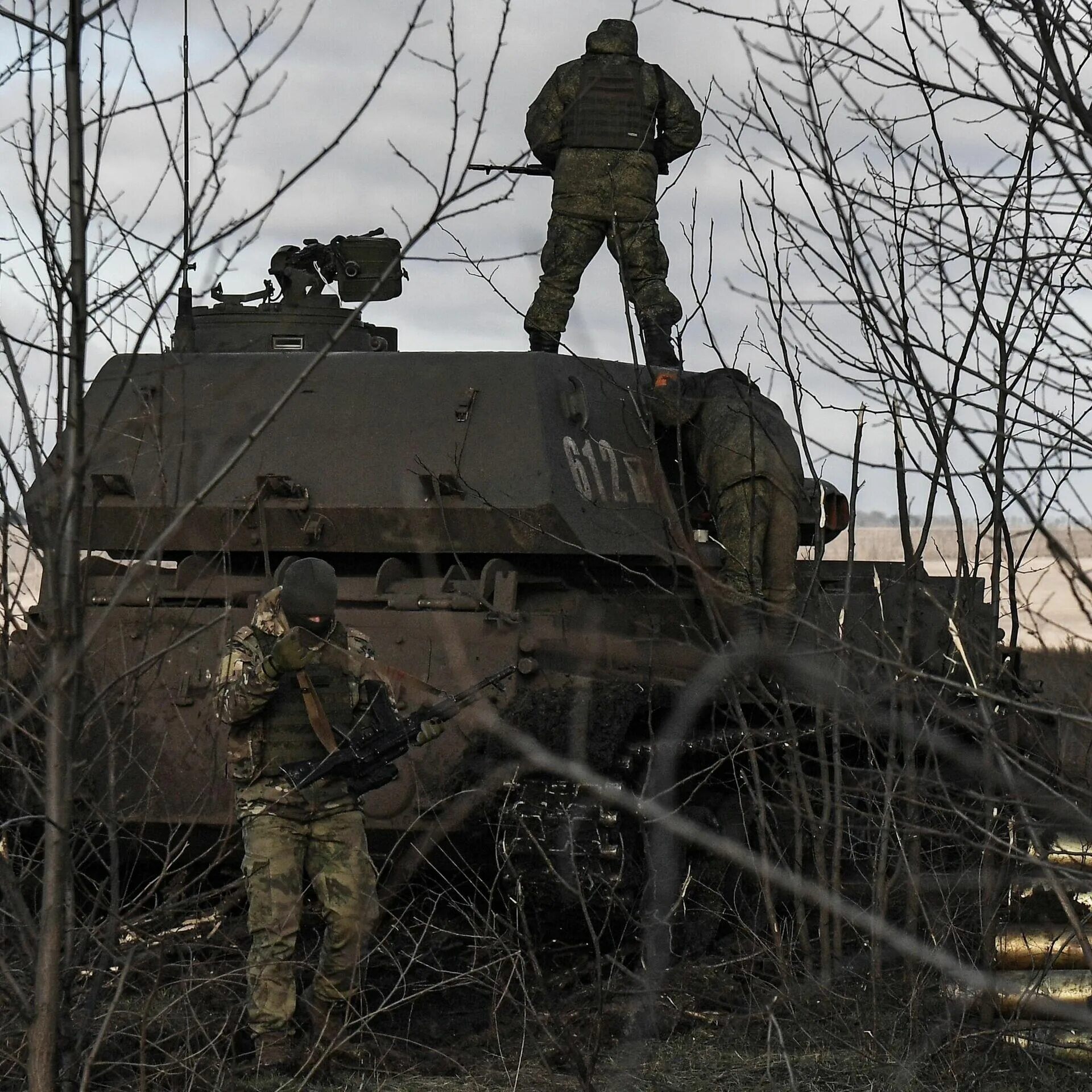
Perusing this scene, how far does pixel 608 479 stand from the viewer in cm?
758

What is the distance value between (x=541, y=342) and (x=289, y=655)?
9.80 ft

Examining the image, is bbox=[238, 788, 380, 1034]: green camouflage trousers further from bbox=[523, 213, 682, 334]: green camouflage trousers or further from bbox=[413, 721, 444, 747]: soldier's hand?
bbox=[523, 213, 682, 334]: green camouflage trousers

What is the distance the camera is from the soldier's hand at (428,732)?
6074 mm

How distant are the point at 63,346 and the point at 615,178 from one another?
5.49m

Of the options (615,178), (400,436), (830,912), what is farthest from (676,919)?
(615,178)

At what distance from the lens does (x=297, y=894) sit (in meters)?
6.02

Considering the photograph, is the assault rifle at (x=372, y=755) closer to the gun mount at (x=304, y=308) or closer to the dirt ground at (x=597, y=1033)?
the dirt ground at (x=597, y=1033)

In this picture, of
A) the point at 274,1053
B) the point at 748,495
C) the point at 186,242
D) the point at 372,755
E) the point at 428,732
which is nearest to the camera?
the point at 186,242

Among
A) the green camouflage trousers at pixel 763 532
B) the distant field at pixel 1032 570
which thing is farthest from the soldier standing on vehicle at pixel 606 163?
the distant field at pixel 1032 570

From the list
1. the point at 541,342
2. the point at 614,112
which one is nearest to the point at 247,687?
the point at 541,342

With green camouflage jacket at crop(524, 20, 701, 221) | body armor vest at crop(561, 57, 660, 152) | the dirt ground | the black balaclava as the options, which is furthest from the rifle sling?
body armor vest at crop(561, 57, 660, 152)

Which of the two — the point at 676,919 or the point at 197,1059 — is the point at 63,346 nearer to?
the point at 197,1059

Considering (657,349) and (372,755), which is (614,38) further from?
(372,755)

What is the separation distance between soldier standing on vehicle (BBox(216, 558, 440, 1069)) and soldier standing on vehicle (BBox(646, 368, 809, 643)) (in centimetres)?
A: 183
